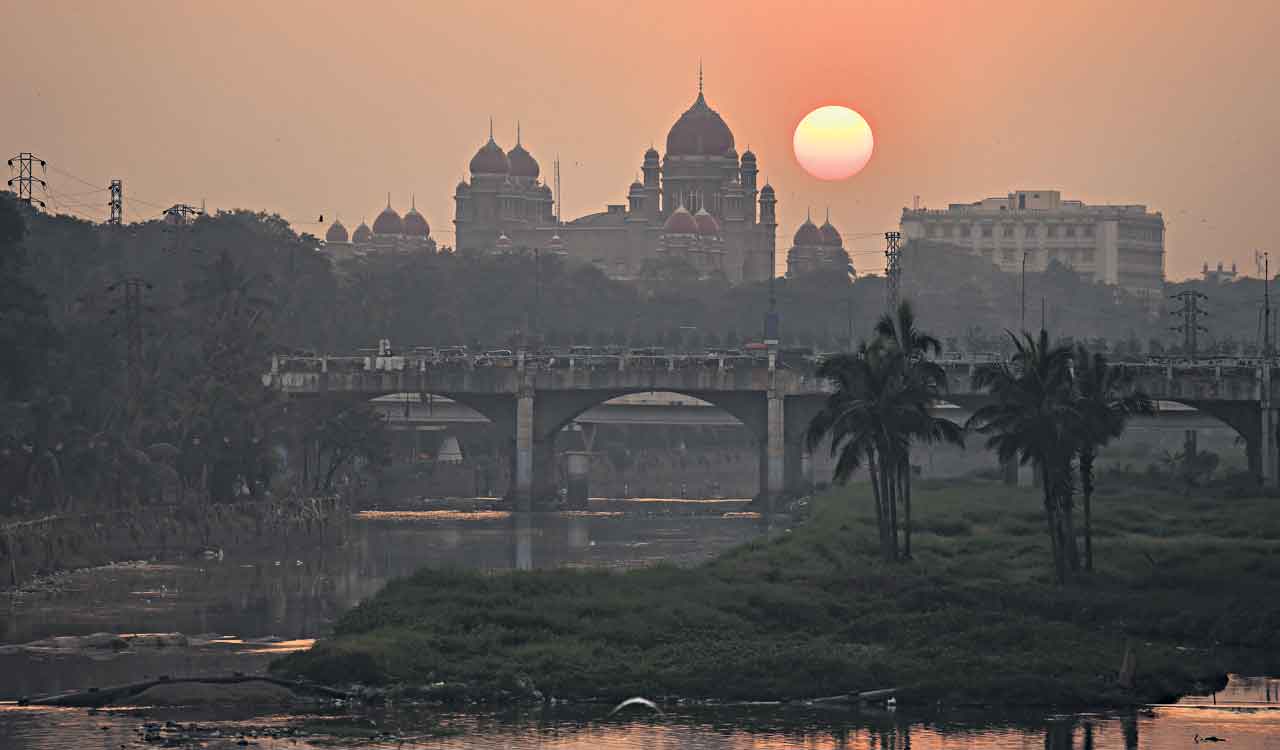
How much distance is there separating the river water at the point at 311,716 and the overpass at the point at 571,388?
37.9m

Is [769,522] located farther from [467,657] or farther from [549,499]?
[467,657]

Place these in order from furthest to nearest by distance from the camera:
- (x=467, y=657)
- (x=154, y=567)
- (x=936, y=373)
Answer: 1. (x=154, y=567)
2. (x=936, y=373)
3. (x=467, y=657)

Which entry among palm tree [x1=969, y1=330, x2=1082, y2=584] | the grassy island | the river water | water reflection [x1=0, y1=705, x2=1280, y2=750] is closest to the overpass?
the river water

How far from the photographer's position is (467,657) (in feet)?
260

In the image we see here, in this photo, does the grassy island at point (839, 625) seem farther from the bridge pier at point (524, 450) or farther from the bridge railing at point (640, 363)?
the bridge pier at point (524, 450)

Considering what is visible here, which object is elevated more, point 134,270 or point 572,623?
point 134,270

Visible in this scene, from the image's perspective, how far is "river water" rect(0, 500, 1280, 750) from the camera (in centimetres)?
7069

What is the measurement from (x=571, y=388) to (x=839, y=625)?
7912cm

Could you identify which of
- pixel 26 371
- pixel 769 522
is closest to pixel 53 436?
pixel 26 371

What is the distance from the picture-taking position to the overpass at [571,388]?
160 m

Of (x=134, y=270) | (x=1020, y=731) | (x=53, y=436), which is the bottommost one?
(x=1020, y=731)

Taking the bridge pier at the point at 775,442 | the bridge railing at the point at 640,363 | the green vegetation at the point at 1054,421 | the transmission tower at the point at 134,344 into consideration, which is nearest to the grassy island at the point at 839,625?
the green vegetation at the point at 1054,421

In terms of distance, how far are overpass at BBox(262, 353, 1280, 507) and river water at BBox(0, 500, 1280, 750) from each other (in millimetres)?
37894

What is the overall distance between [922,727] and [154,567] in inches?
2008
